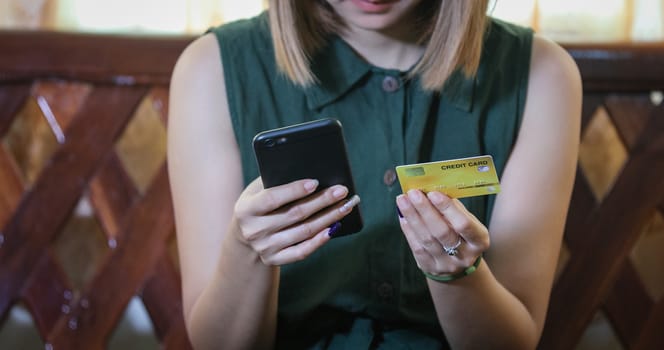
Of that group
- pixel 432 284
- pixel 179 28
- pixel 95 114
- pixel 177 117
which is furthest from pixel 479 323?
pixel 179 28

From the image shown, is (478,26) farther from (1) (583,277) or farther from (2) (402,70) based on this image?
(1) (583,277)

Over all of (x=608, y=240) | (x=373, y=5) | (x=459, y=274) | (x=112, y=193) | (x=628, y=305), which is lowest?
(x=628, y=305)

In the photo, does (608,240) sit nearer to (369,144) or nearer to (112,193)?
(369,144)

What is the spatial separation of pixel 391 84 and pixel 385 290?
0.26m

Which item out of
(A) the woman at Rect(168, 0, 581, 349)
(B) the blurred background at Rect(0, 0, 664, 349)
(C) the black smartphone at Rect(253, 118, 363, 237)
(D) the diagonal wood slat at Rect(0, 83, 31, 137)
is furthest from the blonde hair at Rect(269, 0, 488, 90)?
(B) the blurred background at Rect(0, 0, 664, 349)

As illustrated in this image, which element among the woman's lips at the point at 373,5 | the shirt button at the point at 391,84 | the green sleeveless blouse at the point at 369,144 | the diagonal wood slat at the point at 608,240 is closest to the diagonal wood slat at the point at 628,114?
the diagonal wood slat at the point at 608,240

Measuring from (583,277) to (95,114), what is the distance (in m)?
0.83

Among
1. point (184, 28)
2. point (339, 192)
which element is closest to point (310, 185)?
point (339, 192)

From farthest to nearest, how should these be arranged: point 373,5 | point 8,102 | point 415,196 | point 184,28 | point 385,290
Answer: point 184,28 < point 8,102 < point 385,290 < point 373,5 < point 415,196

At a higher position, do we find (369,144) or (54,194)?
(369,144)

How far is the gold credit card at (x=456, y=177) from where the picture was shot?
0.75 m

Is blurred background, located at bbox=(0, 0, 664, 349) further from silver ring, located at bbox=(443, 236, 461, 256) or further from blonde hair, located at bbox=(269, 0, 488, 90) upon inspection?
silver ring, located at bbox=(443, 236, 461, 256)

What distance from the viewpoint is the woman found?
971 mm

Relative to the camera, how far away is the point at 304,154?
769 millimetres
